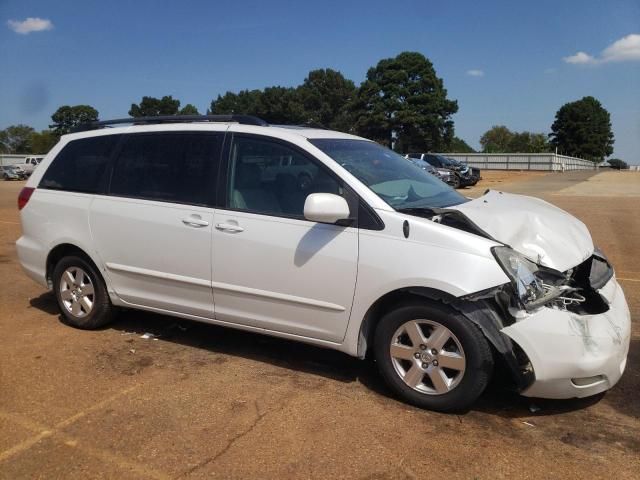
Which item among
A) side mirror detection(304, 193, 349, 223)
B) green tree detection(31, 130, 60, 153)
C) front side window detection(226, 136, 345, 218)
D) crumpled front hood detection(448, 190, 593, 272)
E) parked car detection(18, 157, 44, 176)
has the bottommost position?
crumpled front hood detection(448, 190, 593, 272)

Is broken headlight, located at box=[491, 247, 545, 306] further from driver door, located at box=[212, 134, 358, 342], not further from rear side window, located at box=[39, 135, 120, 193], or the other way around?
rear side window, located at box=[39, 135, 120, 193]

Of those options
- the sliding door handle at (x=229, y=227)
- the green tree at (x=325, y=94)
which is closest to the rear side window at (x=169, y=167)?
the sliding door handle at (x=229, y=227)

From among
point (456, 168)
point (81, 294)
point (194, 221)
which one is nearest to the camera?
point (194, 221)

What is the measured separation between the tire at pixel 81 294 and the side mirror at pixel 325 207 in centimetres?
230

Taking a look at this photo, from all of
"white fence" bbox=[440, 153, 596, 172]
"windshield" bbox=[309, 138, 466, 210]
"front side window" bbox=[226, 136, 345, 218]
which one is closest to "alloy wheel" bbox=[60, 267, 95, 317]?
"front side window" bbox=[226, 136, 345, 218]

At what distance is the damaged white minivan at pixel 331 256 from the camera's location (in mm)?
3285

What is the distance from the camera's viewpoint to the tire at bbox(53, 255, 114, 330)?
16.0 ft

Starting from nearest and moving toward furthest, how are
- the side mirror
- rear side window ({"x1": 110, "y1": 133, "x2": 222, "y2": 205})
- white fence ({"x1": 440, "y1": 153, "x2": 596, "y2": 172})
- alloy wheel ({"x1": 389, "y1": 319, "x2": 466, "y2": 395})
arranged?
1. alloy wheel ({"x1": 389, "y1": 319, "x2": 466, "y2": 395})
2. the side mirror
3. rear side window ({"x1": 110, "y1": 133, "x2": 222, "y2": 205})
4. white fence ({"x1": 440, "y1": 153, "x2": 596, "y2": 172})

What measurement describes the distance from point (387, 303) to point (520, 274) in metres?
0.84

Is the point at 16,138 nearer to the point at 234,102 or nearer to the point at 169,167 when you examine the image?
the point at 234,102

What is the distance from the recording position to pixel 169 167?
4484 millimetres

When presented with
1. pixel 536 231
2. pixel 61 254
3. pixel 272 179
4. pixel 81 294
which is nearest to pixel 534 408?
pixel 536 231

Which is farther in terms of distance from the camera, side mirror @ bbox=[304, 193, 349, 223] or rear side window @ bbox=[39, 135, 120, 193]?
rear side window @ bbox=[39, 135, 120, 193]

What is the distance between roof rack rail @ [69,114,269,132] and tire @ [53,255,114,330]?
123 centimetres
